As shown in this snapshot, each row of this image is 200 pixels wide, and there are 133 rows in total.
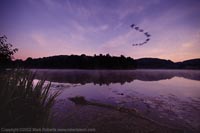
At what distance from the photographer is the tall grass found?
5.97ft

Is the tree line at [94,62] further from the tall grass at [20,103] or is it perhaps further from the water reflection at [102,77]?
the tall grass at [20,103]

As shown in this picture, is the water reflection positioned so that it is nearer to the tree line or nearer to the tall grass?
the tall grass

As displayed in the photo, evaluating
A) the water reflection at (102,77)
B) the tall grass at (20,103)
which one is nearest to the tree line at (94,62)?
the water reflection at (102,77)

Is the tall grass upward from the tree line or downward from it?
downward

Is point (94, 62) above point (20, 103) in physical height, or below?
above

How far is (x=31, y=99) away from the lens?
7.32 ft

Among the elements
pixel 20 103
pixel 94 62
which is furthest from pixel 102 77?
pixel 94 62

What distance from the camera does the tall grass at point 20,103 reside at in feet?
5.97

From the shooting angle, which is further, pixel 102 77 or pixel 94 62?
pixel 94 62

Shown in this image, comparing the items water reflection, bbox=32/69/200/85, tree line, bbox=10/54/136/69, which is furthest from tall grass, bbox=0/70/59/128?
tree line, bbox=10/54/136/69

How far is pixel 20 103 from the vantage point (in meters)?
2.06

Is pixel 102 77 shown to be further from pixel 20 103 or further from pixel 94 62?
pixel 94 62

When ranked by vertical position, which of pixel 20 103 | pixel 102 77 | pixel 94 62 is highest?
pixel 94 62

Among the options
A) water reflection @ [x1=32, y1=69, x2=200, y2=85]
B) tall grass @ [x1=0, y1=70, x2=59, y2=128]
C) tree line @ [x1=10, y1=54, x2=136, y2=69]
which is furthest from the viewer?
tree line @ [x1=10, y1=54, x2=136, y2=69]
